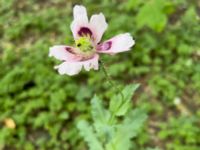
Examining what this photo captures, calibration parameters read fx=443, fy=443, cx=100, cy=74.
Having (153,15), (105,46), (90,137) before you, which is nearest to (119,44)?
(105,46)

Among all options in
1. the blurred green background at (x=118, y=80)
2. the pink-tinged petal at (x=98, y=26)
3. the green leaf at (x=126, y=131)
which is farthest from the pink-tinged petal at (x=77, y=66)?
the blurred green background at (x=118, y=80)

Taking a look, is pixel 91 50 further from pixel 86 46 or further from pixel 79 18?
pixel 79 18

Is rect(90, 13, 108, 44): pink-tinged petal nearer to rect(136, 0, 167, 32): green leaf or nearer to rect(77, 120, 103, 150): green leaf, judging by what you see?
rect(77, 120, 103, 150): green leaf

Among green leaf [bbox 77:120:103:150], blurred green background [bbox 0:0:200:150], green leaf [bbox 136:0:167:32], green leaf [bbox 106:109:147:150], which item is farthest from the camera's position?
green leaf [bbox 136:0:167:32]

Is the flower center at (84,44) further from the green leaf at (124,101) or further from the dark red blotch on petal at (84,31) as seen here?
the green leaf at (124,101)

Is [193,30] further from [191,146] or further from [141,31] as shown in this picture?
[191,146]

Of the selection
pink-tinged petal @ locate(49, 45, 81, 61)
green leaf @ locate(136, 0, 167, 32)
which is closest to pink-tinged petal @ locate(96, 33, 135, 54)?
pink-tinged petal @ locate(49, 45, 81, 61)
